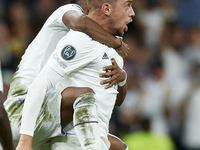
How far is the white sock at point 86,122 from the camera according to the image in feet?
7.26

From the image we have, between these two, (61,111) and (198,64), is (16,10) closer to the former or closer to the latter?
(198,64)

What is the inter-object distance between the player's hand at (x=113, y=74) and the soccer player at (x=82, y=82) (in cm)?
3

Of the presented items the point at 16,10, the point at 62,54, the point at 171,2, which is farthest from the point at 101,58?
the point at 171,2

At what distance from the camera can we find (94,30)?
8.41ft

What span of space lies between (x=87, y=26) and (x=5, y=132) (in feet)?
2.95

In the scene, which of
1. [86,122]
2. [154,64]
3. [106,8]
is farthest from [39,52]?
[154,64]

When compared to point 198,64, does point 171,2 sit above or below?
above

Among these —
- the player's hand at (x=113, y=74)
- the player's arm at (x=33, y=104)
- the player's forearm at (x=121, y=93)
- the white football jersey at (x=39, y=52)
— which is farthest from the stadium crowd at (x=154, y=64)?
the player's arm at (x=33, y=104)

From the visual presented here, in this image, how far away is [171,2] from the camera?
6.62 meters

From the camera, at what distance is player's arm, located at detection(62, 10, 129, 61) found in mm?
2551

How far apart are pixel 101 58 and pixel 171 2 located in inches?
176

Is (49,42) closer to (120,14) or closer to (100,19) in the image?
(100,19)

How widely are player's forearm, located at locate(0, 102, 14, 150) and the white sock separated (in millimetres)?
396

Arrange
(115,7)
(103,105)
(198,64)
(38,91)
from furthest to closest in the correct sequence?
(198,64) → (115,7) → (103,105) → (38,91)
